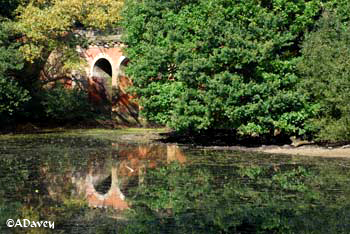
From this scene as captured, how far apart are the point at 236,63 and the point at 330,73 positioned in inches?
142

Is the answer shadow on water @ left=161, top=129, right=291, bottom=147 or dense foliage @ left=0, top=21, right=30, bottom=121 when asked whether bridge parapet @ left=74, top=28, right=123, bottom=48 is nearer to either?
dense foliage @ left=0, top=21, right=30, bottom=121

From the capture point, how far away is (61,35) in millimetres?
34125

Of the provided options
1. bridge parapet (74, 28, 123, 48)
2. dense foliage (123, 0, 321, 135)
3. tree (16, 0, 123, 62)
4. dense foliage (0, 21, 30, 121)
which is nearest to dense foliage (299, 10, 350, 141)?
dense foliage (123, 0, 321, 135)

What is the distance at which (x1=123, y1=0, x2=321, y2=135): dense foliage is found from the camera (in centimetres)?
2497

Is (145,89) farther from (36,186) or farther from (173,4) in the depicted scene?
(36,186)

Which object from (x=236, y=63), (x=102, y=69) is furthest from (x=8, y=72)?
(x=236, y=63)

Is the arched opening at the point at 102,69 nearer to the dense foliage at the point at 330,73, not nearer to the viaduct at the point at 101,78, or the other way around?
the viaduct at the point at 101,78

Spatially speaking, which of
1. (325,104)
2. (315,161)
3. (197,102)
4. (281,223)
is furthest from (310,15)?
(281,223)

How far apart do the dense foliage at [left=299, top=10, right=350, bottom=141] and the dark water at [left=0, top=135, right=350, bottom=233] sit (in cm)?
310

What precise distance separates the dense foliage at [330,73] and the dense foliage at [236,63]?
0.57 m

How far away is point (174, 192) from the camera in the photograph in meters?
14.5

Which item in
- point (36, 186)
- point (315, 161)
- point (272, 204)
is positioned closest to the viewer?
point (272, 204)

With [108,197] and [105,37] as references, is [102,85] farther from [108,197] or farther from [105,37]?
[108,197]

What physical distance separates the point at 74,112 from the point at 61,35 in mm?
6092
